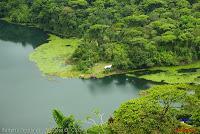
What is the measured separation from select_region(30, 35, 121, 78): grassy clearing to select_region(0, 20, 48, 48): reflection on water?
1248 millimetres

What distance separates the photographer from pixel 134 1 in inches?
2101

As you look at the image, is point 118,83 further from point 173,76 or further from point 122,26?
point 122,26

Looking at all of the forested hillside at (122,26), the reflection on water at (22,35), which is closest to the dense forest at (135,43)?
the forested hillside at (122,26)

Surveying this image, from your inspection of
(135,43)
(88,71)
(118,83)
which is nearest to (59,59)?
(88,71)

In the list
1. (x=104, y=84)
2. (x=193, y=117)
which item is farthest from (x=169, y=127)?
(x=104, y=84)

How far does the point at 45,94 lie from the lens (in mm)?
34375

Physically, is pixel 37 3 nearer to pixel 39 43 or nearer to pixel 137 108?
pixel 39 43

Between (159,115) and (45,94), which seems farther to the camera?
(45,94)

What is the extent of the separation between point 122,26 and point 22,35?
1133cm

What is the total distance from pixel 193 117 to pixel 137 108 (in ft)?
8.64

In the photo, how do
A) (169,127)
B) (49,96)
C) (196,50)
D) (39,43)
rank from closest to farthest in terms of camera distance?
(169,127) < (49,96) < (196,50) < (39,43)

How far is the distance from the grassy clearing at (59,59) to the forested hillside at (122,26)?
870mm

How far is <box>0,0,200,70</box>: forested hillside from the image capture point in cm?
4081

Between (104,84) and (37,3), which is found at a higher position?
(37,3)
